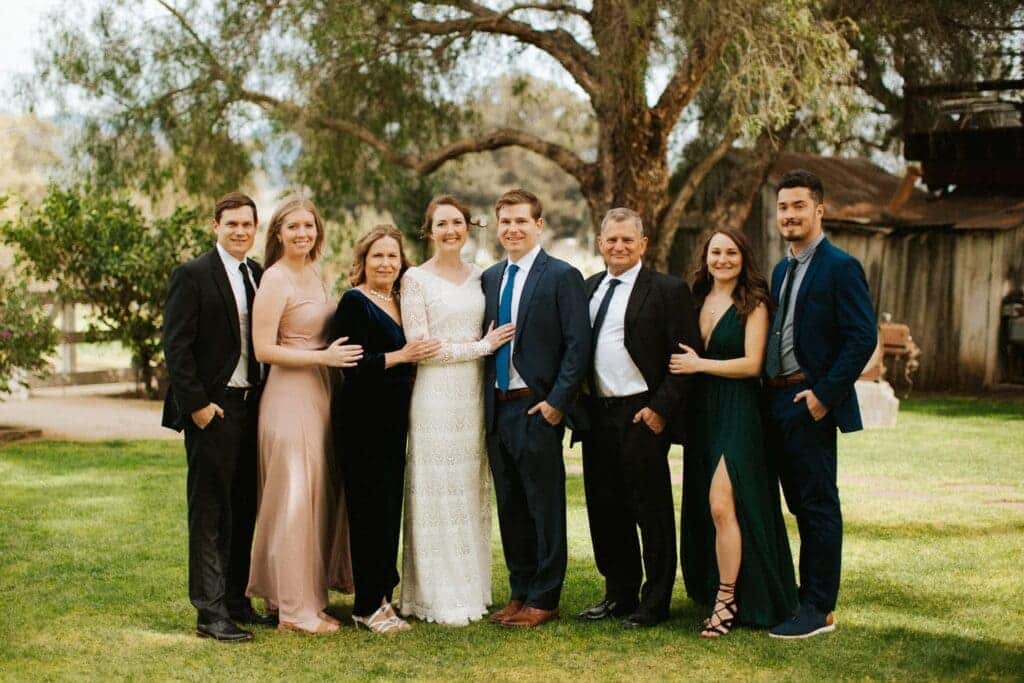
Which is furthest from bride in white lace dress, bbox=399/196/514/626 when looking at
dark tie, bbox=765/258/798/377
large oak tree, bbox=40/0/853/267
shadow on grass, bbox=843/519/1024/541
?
large oak tree, bbox=40/0/853/267

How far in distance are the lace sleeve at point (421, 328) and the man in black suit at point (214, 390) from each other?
0.73m

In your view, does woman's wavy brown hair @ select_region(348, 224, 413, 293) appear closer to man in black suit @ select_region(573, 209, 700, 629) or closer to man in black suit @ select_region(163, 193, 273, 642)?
man in black suit @ select_region(163, 193, 273, 642)

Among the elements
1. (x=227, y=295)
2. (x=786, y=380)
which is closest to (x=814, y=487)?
(x=786, y=380)

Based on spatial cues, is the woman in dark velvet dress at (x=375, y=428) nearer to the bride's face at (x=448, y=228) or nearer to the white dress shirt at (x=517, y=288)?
the bride's face at (x=448, y=228)

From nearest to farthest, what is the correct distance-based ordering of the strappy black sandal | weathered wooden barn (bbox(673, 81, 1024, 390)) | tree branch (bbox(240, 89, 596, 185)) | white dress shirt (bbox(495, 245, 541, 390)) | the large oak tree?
the strappy black sandal
white dress shirt (bbox(495, 245, 541, 390))
the large oak tree
tree branch (bbox(240, 89, 596, 185))
weathered wooden barn (bbox(673, 81, 1024, 390))

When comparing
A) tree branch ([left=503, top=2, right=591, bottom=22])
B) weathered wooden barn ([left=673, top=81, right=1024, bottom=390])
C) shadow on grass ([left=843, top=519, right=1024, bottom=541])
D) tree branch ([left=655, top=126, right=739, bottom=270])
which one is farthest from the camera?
weathered wooden barn ([left=673, top=81, right=1024, bottom=390])

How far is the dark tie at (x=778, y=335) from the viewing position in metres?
5.55

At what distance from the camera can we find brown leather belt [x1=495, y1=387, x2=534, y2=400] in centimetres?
577

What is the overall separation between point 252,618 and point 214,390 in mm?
1164

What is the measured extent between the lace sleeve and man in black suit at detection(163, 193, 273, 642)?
28.7 inches

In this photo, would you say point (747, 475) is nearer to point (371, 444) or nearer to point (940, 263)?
point (371, 444)

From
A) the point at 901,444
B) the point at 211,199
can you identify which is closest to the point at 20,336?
the point at 211,199

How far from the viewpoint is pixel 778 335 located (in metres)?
5.55

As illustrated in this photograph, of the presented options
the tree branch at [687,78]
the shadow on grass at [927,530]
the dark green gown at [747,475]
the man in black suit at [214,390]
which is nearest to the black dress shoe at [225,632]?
the man in black suit at [214,390]
